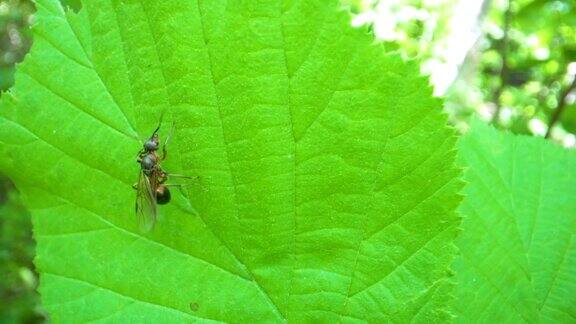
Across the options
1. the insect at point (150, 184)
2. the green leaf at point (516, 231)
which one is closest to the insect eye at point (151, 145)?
the insect at point (150, 184)

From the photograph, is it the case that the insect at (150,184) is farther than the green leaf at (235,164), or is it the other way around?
the insect at (150,184)

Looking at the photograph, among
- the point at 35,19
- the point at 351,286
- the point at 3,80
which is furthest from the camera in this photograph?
the point at 3,80

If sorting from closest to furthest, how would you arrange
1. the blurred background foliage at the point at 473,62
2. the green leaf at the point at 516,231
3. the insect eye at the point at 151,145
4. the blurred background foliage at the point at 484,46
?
the insect eye at the point at 151,145 < the green leaf at the point at 516,231 < the blurred background foliage at the point at 473,62 < the blurred background foliage at the point at 484,46

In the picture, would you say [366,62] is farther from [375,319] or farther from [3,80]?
[3,80]

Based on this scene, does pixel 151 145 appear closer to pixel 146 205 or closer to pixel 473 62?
pixel 146 205

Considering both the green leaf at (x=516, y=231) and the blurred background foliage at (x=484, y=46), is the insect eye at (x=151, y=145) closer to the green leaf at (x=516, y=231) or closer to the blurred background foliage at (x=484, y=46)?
the green leaf at (x=516, y=231)

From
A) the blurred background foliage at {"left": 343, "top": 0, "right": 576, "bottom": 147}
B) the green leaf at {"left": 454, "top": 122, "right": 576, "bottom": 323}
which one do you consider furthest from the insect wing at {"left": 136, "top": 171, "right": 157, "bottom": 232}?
the blurred background foliage at {"left": 343, "top": 0, "right": 576, "bottom": 147}

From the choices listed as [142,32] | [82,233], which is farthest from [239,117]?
[82,233]

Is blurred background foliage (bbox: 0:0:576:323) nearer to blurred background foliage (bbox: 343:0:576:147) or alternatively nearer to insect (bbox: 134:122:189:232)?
blurred background foliage (bbox: 343:0:576:147)
